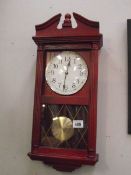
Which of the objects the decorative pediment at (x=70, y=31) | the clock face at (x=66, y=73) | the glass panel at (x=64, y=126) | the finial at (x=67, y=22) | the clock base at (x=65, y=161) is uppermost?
the finial at (x=67, y=22)

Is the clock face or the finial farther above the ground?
the finial

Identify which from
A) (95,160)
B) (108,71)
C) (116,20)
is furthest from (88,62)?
(95,160)

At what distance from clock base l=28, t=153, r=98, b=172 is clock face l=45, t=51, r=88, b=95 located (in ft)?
0.90

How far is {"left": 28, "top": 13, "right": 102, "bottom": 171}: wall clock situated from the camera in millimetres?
1086

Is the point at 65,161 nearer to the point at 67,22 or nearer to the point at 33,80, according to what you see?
the point at 33,80

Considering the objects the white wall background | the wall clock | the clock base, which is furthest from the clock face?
the clock base

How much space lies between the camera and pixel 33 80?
128 cm

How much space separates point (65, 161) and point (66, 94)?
0.91 feet

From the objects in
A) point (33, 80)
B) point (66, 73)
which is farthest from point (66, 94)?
point (33, 80)

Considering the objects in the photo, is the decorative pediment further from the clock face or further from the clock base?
the clock base

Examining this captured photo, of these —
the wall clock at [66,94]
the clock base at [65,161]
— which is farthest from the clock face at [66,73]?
the clock base at [65,161]

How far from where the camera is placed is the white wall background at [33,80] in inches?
45.1

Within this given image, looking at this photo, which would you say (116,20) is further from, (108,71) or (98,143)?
(98,143)

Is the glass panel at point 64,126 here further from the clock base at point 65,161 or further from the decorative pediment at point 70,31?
the decorative pediment at point 70,31
